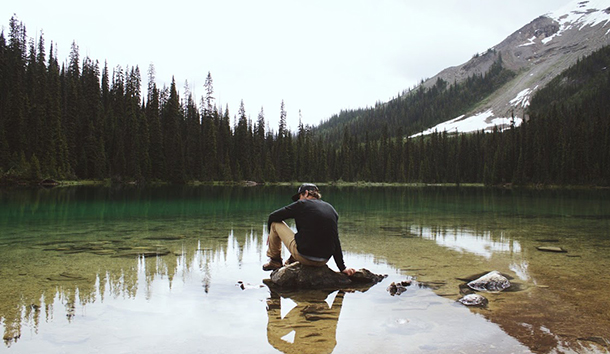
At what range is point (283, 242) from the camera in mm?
8195

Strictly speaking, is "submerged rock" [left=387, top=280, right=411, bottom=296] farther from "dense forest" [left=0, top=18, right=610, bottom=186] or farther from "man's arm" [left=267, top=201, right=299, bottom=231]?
"dense forest" [left=0, top=18, right=610, bottom=186]

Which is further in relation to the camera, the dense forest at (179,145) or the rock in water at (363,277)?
the dense forest at (179,145)

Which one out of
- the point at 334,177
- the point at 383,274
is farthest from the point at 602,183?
the point at 383,274

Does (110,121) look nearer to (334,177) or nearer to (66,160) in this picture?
(66,160)

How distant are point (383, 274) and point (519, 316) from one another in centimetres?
311

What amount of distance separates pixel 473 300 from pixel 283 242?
357 centimetres

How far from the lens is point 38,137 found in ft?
224

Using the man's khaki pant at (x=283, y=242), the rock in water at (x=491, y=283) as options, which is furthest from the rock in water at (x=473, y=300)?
the man's khaki pant at (x=283, y=242)

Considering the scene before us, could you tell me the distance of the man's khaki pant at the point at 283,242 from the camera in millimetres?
7909

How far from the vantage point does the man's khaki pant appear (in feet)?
25.9

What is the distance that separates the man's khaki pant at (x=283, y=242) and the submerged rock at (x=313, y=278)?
0.36ft

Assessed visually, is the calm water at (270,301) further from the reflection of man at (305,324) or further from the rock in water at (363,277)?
the rock in water at (363,277)

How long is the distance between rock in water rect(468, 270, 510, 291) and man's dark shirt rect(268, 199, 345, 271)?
2737 mm

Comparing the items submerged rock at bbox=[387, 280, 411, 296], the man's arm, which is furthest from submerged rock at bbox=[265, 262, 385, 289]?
the man's arm
